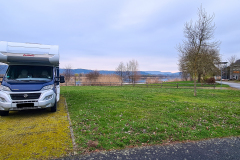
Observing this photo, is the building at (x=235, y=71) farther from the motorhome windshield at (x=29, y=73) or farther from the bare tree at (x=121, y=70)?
the motorhome windshield at (x=29, y=73)

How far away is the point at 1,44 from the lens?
18.8 ft

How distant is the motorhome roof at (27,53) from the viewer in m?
5.77

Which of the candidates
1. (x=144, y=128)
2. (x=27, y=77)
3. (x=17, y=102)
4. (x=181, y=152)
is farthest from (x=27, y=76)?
(x=181, y=152)

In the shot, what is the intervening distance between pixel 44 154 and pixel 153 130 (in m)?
3.00

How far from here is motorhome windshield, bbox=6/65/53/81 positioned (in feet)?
20.2

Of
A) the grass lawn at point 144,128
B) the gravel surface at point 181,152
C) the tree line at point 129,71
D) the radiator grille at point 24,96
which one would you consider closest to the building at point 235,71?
the tree line at point 129,71

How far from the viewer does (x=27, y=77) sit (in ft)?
20.6

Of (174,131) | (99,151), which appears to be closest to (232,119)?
(174,131)

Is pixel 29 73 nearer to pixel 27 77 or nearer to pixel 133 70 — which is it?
pixel 27 77

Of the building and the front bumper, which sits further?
the building

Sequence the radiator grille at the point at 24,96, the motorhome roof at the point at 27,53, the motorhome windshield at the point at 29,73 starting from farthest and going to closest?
the motorhome windshield at the point at 29,73, the motorhome roof at the point at 27,53, the radiator grille at the point at 24,96

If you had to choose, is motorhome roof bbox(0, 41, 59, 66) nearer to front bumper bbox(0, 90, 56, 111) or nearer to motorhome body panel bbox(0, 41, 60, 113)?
motorhome body panel bbox(0, 41, 60, 113)

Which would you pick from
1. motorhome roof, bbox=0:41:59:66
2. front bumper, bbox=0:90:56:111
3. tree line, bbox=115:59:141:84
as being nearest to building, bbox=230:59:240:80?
tree line, bbox=115:59:141:84

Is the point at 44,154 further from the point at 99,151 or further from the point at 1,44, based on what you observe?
the point at 1,44
